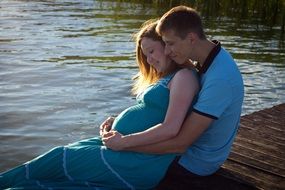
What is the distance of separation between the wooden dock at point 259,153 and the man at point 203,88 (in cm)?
72

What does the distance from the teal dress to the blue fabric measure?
0.75 feet

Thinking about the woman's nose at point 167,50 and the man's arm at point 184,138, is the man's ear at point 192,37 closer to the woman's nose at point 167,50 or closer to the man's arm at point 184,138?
the woman's nose at point 167,50

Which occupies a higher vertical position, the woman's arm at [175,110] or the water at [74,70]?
the woman's arm at [175,110]

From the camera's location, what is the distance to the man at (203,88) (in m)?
3.53

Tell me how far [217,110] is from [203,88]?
18 cm

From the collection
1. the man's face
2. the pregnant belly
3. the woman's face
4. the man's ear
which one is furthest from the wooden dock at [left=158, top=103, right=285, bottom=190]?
the man's ear

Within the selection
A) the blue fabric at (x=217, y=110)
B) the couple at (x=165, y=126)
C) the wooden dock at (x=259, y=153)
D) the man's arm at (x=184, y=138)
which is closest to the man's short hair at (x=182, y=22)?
the couple at (x=165, y=126)

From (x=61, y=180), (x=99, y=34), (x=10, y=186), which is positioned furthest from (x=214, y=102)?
(x=99, y=34)

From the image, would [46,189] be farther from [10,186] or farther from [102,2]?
Answer: [102,2]

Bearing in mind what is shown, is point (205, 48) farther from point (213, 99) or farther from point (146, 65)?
point (146, 65)

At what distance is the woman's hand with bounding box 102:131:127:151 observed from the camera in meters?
3.79

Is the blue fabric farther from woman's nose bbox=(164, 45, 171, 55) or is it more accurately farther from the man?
woman's nose bbox=(164, 45, 171, 55)

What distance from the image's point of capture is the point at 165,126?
144 inches

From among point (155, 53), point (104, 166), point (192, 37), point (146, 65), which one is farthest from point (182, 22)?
point (104, 166)
